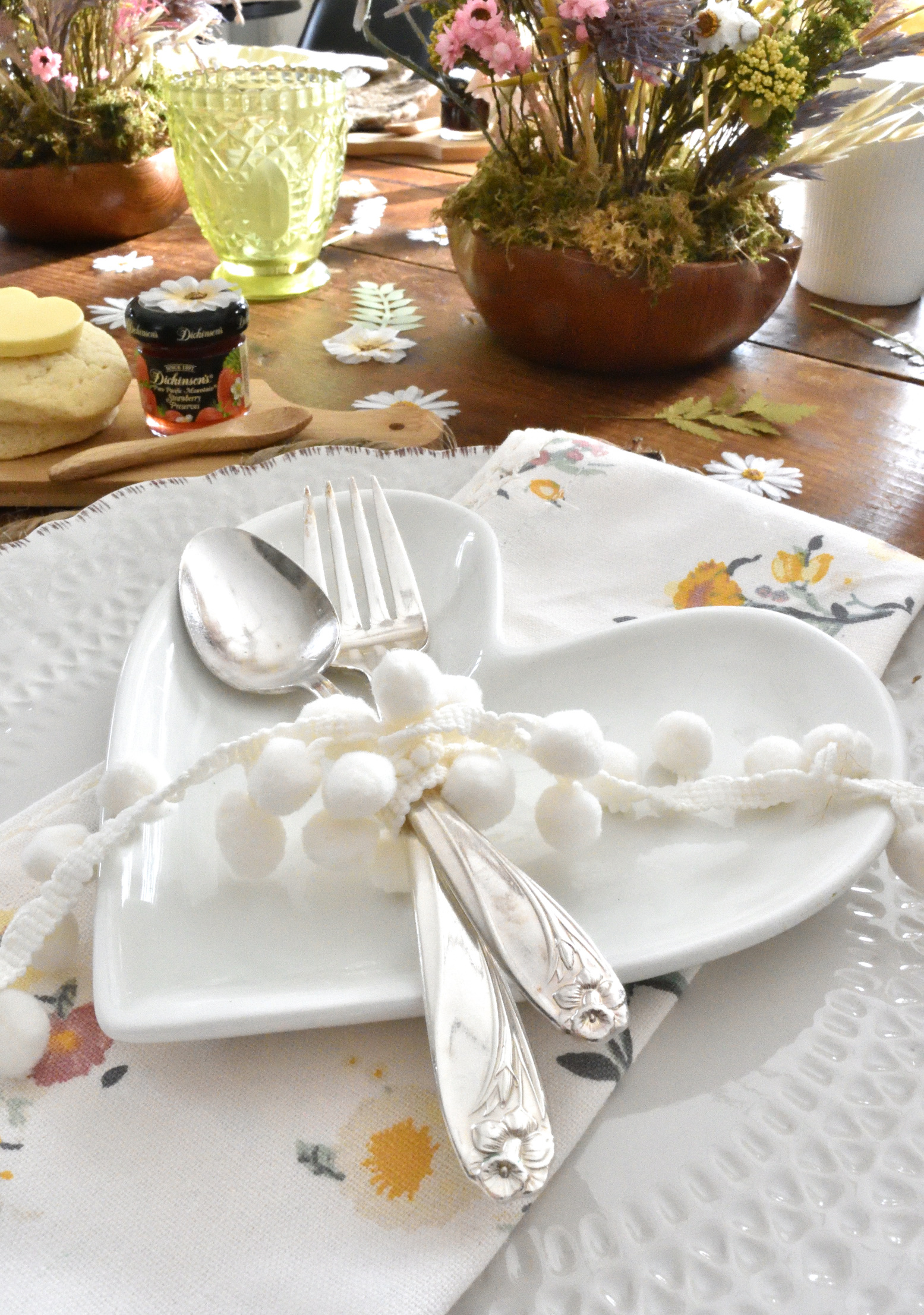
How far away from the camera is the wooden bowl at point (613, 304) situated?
608 mm

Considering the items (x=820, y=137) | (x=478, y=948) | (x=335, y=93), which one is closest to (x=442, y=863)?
(x=478, y=948)

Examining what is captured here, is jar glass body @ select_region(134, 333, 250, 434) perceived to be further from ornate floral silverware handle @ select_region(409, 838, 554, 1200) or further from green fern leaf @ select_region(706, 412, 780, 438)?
ornate floral silverware handle @ select_region(409, 838, 554, 1200)

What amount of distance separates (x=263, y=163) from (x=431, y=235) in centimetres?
23

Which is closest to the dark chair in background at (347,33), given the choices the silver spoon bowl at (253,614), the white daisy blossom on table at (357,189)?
the white daisy blossom on table at (357,189)

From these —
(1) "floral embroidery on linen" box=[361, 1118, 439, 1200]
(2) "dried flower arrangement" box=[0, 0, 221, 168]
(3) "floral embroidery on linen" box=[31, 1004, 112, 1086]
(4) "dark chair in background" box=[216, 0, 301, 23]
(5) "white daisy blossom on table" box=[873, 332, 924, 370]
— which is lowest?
(3) "floral embroidery on linen" box=[31, 1004, 112, 1086]

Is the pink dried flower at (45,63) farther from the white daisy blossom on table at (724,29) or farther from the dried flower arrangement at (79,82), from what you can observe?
the white daisy blossom on table at (724,29)

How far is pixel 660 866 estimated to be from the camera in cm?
29

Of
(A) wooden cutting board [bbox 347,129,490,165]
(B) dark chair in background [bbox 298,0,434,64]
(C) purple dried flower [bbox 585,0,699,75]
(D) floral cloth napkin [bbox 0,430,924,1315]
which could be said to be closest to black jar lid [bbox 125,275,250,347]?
(C) purple dried flower [bbox 585,0,699,75]

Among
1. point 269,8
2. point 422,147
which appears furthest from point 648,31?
point 269,8

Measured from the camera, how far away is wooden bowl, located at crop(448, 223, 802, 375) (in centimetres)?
61

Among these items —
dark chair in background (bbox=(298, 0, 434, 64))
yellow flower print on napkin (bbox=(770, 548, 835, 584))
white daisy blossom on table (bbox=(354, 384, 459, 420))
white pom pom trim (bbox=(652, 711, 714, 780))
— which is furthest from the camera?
dark chair in background (bbox=(298, 0, 434, 64))

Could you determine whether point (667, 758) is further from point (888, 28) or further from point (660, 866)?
point (888, 28)

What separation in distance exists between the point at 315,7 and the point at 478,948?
6.99ft

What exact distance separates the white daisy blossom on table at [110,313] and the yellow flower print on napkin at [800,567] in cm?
53
